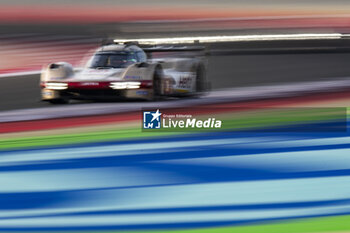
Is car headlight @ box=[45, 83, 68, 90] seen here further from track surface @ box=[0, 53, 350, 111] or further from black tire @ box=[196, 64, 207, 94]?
black tire @ box=[196, 64, 207, 94]

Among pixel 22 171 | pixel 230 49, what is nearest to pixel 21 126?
pixel 22 171

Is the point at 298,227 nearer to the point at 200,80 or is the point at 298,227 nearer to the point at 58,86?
the point at 200,80

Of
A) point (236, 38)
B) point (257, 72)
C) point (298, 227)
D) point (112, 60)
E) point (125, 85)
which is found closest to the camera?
point (298, 227)

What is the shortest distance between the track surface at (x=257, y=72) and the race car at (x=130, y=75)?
0.58ft

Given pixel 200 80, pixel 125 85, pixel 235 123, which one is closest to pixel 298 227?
pixel 235 123

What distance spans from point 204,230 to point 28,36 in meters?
3.01

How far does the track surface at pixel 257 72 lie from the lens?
5.29 meters

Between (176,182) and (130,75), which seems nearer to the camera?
(176,182)

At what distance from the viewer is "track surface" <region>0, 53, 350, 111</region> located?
5.29 m

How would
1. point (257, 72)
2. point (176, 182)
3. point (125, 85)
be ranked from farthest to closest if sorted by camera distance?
1. point (257, 72)
2. point (125, 85)
3. point (176, 182)

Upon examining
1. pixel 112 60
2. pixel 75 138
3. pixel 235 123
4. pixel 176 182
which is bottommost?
pixel 176 182

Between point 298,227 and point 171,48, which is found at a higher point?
point 171,48

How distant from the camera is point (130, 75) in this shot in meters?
5.03

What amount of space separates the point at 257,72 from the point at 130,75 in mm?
1164
